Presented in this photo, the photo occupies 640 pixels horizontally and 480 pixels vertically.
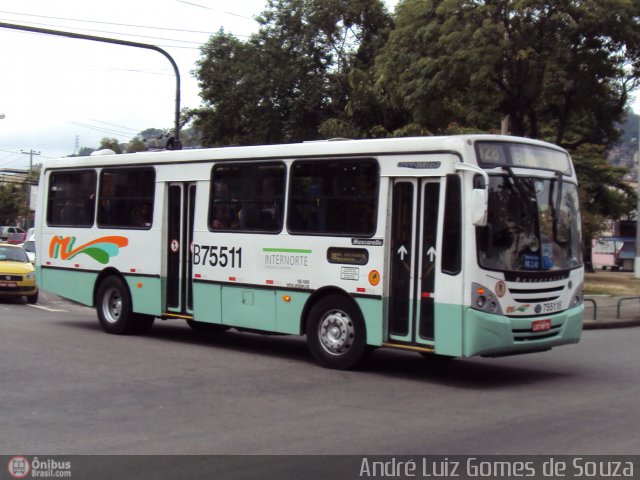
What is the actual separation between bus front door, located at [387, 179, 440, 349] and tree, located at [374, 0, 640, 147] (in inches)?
558

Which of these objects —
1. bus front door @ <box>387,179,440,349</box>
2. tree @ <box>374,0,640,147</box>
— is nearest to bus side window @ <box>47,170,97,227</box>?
bus front door @ <box>387,179,440,349</box>

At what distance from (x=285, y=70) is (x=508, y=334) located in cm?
3229

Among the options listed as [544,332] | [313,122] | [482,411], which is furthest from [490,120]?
[482,411]

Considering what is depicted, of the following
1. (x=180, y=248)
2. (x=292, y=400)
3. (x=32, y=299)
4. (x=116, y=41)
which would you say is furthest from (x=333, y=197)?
(x=32, y=299)

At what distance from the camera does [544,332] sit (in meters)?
11.0

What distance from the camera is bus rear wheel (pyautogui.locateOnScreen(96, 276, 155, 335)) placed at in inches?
591

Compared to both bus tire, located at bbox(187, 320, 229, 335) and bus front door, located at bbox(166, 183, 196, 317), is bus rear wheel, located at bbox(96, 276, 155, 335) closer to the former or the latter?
bus tire, located at bbox(187, 320, 229, 335)

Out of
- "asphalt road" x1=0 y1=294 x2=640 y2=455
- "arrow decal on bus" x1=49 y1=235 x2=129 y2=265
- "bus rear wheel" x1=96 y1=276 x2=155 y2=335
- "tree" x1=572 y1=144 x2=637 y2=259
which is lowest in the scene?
"asphalt road" x1=0 y1=294 x2=640 y2=455

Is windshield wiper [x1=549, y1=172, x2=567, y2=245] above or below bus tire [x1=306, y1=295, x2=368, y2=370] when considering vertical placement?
above

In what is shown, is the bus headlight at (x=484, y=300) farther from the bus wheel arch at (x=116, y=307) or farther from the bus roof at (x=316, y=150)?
the bus wheel arch at (x=116, y=307)

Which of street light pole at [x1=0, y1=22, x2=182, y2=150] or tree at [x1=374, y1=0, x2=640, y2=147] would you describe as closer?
street light pole at [x1=0, y1=22, x2=182, y2=150]

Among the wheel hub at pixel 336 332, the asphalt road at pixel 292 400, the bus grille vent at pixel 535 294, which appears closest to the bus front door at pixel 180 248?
the asphalt road at pixel 292 400

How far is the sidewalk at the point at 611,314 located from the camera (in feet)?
63.4

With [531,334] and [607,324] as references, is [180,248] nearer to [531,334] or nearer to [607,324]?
[531,334]
